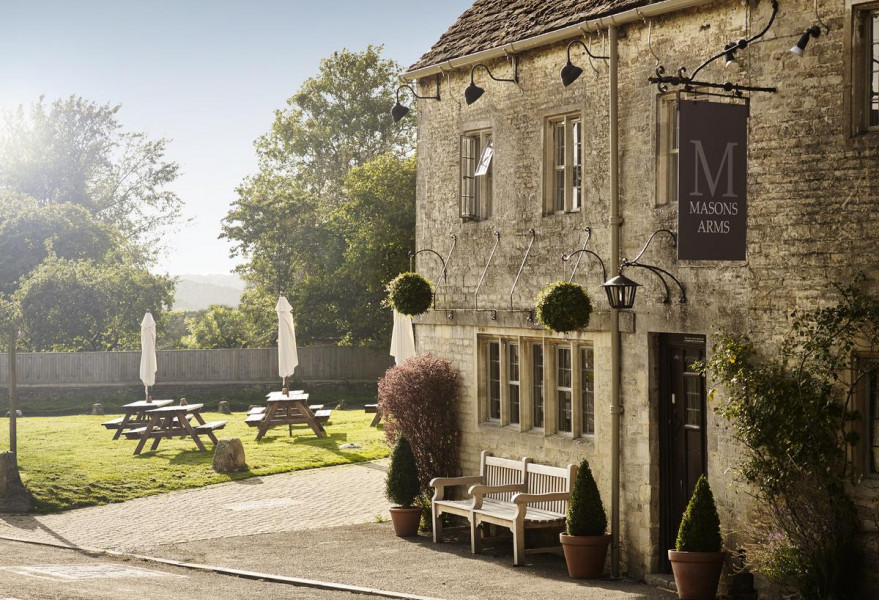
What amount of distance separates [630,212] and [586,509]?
3.50 meters

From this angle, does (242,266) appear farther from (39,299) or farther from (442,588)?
(442,588)

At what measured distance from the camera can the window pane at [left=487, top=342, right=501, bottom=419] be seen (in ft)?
54.0

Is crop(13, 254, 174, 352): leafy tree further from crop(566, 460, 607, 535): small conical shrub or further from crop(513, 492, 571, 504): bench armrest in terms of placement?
crop(566, 460, 607, 535): small conical shrub

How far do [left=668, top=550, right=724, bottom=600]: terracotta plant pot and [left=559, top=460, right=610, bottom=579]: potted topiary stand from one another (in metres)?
1.54

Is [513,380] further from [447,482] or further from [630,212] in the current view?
[630,212]

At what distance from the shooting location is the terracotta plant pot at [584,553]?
508 inches

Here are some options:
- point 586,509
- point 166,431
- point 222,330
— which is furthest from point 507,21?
point 222,330

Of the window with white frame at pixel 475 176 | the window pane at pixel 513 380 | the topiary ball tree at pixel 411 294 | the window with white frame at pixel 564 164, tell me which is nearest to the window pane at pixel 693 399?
the window with white frame at pixel 564 164

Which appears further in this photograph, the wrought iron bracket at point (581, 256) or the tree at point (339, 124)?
the tree at point (339, 124)

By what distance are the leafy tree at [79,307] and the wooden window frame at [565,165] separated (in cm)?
3540

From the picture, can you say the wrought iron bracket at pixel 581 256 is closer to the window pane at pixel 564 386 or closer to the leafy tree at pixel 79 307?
the window pane at pixel 564 386

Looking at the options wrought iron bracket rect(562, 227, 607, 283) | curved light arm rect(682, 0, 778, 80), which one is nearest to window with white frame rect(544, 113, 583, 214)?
wrought iron bracket rect(562, 227, 607, 283)

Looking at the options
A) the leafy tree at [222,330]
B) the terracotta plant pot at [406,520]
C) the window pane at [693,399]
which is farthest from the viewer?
the leafy tree at [222,330]

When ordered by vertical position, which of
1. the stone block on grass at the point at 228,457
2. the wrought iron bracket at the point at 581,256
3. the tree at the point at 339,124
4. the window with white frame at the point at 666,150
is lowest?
the stone block on grass at the point at 228,457
